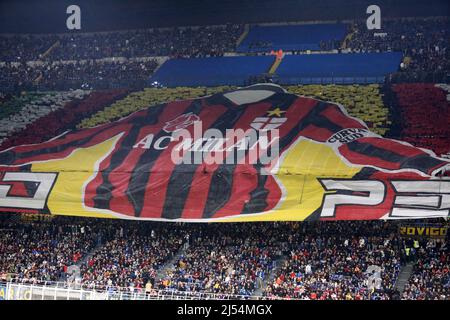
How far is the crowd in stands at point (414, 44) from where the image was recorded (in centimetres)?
3888

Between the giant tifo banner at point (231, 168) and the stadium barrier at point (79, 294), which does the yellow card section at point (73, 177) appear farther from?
the stadium barrier at point (79, 294)

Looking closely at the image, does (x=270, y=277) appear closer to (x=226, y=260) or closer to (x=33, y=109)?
(x=226, y=260)

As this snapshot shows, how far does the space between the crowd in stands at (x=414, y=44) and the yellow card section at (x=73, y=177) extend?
538 inches

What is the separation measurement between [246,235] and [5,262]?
957cm

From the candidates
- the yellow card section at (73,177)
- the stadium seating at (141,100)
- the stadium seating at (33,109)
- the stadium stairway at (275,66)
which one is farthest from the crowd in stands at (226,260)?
the stadium seating at (33,109)

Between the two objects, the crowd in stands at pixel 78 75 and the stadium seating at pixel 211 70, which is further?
the crowd in stands at pixel 78 75

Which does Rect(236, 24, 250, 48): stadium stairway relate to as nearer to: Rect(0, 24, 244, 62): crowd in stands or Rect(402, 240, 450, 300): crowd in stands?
Rect(0, 24, 244, 62): crowd in stands

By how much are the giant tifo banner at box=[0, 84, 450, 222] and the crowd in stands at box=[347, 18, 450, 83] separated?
5.64 m

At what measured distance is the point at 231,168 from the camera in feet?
106

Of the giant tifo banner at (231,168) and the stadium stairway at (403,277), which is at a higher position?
the giant tifo banner at (231,168)

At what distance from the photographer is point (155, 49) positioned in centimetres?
4741

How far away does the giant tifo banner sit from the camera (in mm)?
30047

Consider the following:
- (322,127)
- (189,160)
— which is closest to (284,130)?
(322,127)

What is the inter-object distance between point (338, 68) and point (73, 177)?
46.7 ft
